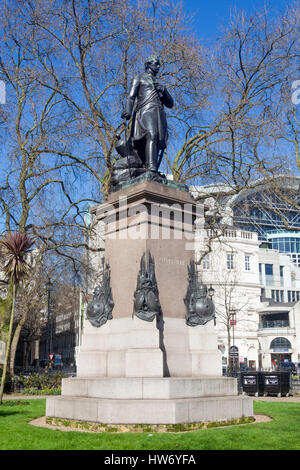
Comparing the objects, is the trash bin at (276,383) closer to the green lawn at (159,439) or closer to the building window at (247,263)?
the green lawn at (159,439)

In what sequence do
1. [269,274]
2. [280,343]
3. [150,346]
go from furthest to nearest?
[269,274]
[280,343]
[150,346]

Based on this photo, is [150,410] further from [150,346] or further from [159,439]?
[150,346]

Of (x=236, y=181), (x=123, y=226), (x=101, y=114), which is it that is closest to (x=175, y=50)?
(x=101, y=114)

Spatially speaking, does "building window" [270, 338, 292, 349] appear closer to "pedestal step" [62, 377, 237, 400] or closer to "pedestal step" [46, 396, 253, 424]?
"pedestal step" [62, 377, 237, 400]

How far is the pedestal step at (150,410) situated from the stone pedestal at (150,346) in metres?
0.02

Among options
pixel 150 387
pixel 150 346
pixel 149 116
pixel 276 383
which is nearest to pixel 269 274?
pixel 276 383

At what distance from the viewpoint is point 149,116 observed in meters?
12.2

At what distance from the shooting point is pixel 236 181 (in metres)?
22.2

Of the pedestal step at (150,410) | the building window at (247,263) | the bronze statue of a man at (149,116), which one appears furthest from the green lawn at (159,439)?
the building window at (247,263)

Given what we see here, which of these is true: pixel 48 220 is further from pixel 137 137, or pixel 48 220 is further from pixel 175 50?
pixel 137 137

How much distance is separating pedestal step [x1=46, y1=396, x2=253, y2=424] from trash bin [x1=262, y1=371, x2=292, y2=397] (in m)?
14.3

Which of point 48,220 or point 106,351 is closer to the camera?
point 106,351

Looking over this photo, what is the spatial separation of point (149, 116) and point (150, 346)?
17.7 ft

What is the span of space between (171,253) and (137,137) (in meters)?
3.05
